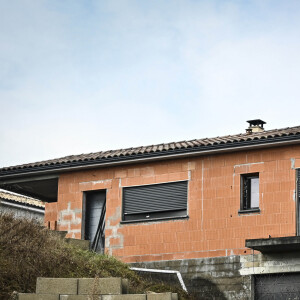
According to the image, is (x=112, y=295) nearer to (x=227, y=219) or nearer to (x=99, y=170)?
(x=227, y=219)

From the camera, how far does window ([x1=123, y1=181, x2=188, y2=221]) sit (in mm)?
25016

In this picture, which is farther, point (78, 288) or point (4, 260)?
point (4, 260)

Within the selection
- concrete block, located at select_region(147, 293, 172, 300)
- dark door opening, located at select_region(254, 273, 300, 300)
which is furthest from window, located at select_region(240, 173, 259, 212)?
concrete block, located at select_region(147, 293, 172, 300)

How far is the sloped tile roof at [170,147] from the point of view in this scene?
23.6 meters

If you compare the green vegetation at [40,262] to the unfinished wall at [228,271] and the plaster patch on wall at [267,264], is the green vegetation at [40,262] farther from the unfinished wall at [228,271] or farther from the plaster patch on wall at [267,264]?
the plaster patch on wall at [267,264]

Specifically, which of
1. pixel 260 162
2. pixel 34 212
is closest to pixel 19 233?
pixel 260 162

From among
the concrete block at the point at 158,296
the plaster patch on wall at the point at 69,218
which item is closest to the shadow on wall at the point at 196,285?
the plaster patch on wall at the point at 69,218

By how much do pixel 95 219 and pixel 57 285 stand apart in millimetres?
8644

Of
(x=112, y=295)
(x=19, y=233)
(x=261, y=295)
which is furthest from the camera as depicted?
(x=261, y=295)

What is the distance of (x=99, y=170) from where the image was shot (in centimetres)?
2675

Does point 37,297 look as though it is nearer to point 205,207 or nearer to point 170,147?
point 205,207

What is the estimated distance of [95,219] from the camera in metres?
26.9

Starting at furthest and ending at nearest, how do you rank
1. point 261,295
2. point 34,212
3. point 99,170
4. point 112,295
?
point 34,212 → point 99,170 → point 261,295 → point 112,295

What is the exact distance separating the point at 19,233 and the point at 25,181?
23.2 feet
